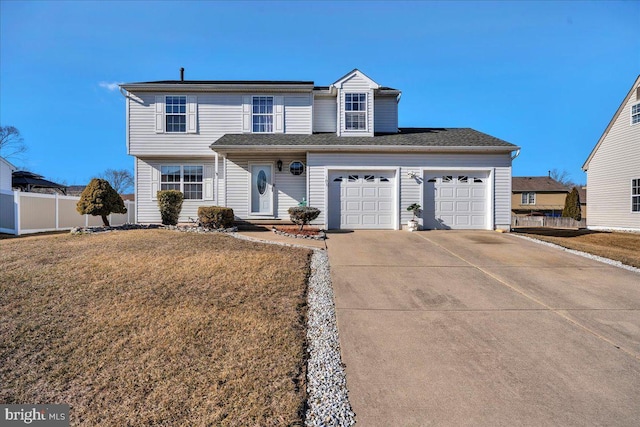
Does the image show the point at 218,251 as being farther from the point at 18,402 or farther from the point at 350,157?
the point at 350,157

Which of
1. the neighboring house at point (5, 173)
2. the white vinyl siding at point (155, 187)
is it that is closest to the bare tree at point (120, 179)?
the neighboring house at point (5, 173)

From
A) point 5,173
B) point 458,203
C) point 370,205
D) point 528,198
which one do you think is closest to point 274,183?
point 370,205

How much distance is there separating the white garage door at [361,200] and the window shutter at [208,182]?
220 inches

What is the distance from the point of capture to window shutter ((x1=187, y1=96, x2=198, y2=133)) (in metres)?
14.3

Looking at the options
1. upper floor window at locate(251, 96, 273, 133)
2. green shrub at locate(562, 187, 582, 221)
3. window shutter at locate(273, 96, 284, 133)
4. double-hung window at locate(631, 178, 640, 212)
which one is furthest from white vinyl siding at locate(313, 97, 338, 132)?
green shrub at locate(562, 187, 582, 221)

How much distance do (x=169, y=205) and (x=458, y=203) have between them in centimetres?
1129

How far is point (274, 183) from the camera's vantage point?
546 inches

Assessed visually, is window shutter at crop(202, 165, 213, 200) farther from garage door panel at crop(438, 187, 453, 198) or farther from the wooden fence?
the wooden fence

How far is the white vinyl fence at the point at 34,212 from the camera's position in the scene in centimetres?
1392

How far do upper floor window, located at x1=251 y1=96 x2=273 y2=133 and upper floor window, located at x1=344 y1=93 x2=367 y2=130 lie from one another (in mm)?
3371

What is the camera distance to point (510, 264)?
7891mm

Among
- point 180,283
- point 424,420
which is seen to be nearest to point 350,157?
point 180,283

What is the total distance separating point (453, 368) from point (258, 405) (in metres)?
2.18

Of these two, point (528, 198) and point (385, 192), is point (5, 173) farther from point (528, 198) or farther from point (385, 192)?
point (528, 198)
